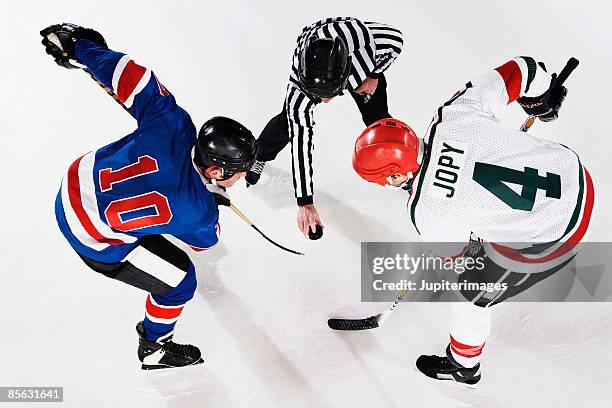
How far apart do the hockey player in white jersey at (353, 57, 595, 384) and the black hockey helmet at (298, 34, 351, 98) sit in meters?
0.42

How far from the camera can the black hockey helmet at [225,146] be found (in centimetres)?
187

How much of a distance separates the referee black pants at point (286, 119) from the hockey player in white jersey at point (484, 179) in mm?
694

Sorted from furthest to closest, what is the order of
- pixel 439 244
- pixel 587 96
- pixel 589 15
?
pixel 589 15
pixel 587 96
pixel 439 244

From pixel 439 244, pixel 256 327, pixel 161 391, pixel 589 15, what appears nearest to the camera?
pixel 439 244

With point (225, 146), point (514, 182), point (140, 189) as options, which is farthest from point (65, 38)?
point (514, 182)

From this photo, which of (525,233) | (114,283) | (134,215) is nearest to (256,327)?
(114,283)

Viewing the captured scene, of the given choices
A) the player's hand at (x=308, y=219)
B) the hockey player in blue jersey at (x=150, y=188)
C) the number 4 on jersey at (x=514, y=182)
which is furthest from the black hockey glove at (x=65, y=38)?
the number 4 on jersey at (x=514, y=182)

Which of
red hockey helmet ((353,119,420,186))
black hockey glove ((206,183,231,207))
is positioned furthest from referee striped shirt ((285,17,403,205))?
red hockey helmet ((353,119,420,186))

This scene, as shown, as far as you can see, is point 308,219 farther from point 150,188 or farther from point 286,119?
point 150,188

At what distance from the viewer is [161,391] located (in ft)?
7.73

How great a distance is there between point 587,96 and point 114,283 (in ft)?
7.61

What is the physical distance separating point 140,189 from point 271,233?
978 millimetres

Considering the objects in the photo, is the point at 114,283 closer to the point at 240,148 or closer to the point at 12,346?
the point at 12,346

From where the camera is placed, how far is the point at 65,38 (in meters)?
2.29
